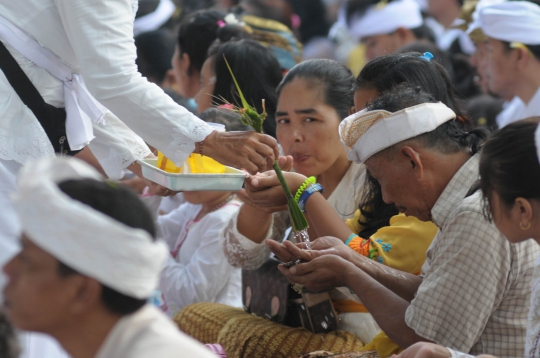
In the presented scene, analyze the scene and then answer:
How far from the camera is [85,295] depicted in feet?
5.85

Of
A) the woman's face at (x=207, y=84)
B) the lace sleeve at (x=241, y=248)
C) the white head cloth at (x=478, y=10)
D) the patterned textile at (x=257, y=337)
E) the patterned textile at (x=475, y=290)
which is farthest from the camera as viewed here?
the white head cloth at (x=478, y=10)

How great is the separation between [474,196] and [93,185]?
1402 mm

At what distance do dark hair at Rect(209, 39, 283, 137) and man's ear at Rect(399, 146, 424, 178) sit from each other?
1754mm

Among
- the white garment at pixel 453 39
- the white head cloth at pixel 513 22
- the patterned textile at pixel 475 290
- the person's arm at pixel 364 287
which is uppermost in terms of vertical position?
the patterned textile at pixel 475 290

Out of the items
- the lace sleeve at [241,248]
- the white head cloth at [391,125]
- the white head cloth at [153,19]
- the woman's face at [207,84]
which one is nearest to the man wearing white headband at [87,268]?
the white head cloth at [391,125]

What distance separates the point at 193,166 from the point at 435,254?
1016mm

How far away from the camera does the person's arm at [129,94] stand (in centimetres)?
277

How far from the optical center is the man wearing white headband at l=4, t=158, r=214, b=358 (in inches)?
67.2

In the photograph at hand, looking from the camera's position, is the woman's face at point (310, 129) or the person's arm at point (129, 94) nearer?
the person's arm at point (129, 94)

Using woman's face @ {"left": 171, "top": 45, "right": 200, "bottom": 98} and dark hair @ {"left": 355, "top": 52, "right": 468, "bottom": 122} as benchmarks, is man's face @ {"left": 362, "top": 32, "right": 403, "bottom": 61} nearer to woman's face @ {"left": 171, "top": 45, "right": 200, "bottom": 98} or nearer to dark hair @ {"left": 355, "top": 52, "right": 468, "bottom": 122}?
woman's face @ {"left": 171, "top": 45, "right": 200, "bottom": 98}

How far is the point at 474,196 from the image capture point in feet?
8.80

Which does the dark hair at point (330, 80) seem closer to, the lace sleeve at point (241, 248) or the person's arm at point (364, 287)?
the lace sleeve at point (241, 248)

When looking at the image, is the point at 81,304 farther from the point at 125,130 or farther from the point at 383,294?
the point at 125,130

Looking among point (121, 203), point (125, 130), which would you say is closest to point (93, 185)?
point (121, 203)
